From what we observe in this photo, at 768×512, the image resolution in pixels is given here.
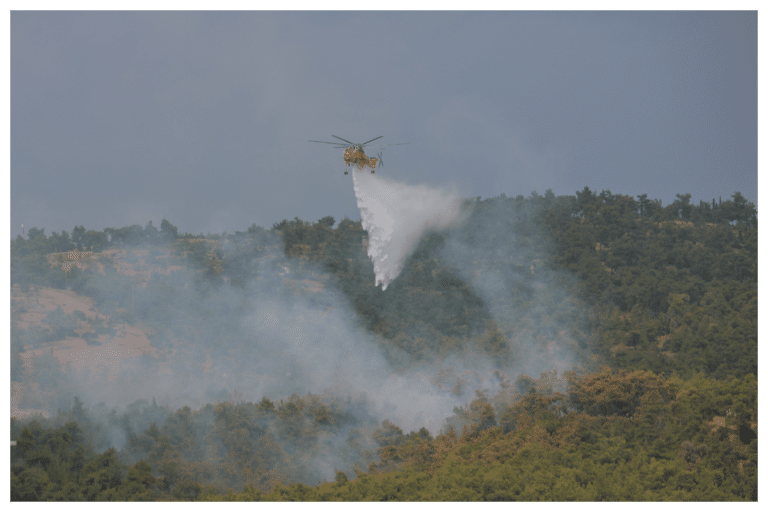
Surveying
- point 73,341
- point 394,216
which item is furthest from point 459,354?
point 73,341

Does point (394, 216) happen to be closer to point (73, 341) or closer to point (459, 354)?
point (459, 354)

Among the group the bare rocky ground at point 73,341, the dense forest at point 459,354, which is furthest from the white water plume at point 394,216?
the bare rocky ground at point 73,341

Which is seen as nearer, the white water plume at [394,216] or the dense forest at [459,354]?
the dense forest at [459,354]

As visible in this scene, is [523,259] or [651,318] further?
[523,259]

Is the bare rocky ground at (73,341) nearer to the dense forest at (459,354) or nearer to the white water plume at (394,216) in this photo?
the dense forest at (459,354)

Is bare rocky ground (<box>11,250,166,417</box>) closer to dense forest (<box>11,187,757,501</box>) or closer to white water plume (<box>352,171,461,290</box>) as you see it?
dense forest (<box>11,187,757,501</box>)

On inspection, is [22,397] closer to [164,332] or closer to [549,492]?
[164,332]

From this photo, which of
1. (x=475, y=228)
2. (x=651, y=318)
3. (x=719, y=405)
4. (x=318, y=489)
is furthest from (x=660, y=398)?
(x=475, y=228)
